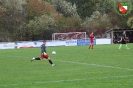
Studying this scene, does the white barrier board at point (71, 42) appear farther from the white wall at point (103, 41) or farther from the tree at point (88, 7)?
the tree at point (88, 7)

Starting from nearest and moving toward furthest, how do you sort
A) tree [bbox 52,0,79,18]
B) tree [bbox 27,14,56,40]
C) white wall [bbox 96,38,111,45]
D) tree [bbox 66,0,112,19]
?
white wall [bbox 96,38,111,45] → tree [bbox 27,14,56,40] → tree [bbox 52,0,79,18] → tree [bbox 66,0,112,19]

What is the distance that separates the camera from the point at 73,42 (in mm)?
58344

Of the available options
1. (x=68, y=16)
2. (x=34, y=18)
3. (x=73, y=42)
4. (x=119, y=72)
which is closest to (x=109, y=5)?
(x=68, y=16)

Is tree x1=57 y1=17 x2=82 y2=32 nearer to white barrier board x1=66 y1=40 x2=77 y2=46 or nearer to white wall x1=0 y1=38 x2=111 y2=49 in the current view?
white wall x1=0 y1=38 x2=111 y2=49

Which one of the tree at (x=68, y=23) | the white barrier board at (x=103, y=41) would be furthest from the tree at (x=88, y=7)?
the white barrier board at (x=103, y=41)

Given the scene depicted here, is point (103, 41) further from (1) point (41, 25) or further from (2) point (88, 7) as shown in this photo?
(2) point (88, 7)

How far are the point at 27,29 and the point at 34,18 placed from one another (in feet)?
10.4

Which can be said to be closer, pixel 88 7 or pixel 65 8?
pixel 65 8

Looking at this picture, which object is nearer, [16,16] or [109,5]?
[16,16]

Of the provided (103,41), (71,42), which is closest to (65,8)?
(103,41)

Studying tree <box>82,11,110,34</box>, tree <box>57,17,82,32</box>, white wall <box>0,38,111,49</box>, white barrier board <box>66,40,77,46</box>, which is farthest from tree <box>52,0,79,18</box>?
white barrier board <box>66,40,77,46</box>

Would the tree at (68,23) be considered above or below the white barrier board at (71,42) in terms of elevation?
above

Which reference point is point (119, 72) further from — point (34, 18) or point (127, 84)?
point (34, 18)

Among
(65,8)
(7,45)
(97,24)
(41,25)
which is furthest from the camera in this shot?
(65,8)
